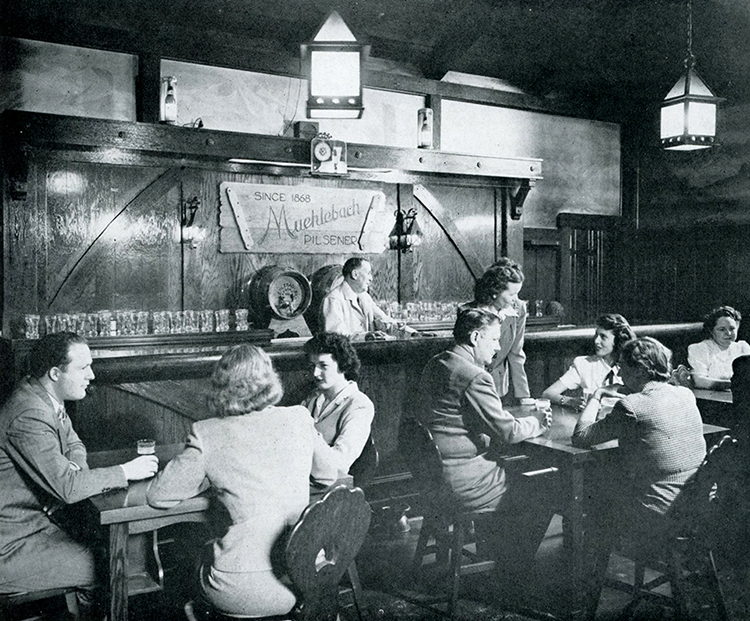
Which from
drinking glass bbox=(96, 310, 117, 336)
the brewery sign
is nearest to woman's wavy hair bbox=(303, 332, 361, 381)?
drinking glass bbox=(96, 310, 117, 336)

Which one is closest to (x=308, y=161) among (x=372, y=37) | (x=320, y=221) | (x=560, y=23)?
(x=320, y=221)

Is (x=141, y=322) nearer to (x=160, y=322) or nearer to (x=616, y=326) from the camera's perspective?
(x=160, y=322)

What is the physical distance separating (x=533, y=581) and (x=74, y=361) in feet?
8.88

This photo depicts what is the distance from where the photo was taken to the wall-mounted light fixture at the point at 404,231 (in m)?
8.35

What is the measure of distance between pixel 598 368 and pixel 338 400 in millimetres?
2166

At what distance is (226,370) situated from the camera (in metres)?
2.97

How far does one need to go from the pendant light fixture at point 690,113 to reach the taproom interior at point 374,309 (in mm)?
25

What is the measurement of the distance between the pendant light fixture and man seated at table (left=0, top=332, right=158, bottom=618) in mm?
5264

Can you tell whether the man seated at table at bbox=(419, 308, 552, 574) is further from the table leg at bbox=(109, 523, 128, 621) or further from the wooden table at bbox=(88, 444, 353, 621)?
the table leg at bbox=(109, 523, 128, 621)

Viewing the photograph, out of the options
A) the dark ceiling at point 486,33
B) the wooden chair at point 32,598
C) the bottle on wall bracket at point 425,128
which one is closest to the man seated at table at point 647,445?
the wooden chair at point 32,598

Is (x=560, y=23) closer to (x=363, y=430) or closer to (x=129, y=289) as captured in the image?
(x=129, y=289)

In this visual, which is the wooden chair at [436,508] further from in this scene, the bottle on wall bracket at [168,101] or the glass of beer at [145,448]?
the bottle on wall bracket at [168,101]

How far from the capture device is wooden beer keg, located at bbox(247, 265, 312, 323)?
739 cm

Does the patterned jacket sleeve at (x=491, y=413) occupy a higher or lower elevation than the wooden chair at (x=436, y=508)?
higher
